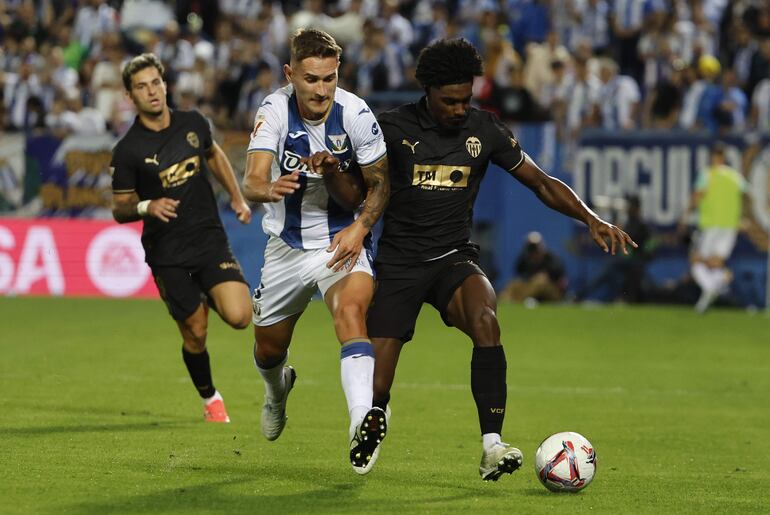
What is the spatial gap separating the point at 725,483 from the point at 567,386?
192 inches

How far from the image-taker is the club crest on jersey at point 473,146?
25.2 feet

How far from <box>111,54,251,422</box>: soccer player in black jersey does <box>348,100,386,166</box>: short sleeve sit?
246 cm

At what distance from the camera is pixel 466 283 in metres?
7.54

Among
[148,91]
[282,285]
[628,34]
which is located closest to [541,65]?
[628,34]

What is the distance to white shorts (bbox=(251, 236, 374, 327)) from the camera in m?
7.66

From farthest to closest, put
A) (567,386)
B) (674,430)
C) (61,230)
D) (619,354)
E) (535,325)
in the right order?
(61,230), (535,325), (619,354), (567,386), (674,430)

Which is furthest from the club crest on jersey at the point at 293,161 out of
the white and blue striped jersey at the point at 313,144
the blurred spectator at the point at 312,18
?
the blurred spectator at the point at 312,18

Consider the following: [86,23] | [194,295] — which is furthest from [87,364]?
[86,23]

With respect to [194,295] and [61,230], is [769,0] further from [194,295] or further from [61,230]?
[194,295]

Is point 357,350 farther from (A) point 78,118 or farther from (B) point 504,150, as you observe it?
(A) point 78,118

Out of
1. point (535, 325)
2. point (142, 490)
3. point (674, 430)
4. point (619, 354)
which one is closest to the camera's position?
point (142, 490)

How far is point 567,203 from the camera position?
25.2 ft

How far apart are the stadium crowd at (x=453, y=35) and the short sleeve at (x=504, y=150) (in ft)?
43.2

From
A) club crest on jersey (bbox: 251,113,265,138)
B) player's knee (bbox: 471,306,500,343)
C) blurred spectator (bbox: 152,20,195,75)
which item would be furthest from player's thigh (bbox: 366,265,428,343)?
blurred spectator (bbox: 152,20,195,75)
